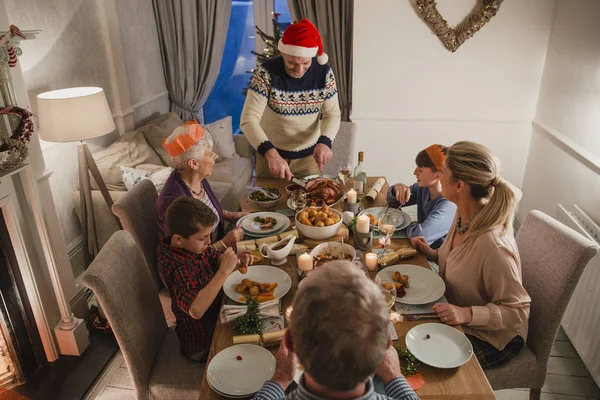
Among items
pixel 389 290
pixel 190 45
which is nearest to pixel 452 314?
pixel 389 290

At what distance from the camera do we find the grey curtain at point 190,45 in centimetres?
462

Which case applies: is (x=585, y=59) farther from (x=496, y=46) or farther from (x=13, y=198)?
(x=13, y=198)

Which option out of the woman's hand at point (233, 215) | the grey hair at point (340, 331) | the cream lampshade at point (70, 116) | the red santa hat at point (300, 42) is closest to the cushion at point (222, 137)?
the cream lampshade at point (70, 116)

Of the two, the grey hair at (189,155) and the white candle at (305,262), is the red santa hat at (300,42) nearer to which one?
the grey hair at (189,155)

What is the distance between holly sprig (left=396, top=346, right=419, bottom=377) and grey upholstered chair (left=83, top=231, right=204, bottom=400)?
0.73 meters

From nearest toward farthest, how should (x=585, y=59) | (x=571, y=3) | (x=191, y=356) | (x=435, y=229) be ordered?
(x=191, y=356)
(x=435, y=229)
(x=585, y=59)
(x=571, y=3)

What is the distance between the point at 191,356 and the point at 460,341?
3.09ft

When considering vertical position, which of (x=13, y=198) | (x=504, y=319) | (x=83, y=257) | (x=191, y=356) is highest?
(x=13, y=198)

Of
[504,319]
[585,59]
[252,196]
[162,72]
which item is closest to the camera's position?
[504,319]

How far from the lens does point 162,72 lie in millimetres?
4828

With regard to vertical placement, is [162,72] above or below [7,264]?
above

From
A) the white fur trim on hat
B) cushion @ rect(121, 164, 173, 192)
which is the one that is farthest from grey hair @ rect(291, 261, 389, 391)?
cushion @ rect(121, 164, 173, 192)

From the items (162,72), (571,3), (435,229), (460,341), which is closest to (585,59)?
(571,3)

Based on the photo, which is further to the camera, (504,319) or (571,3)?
(571,3)
